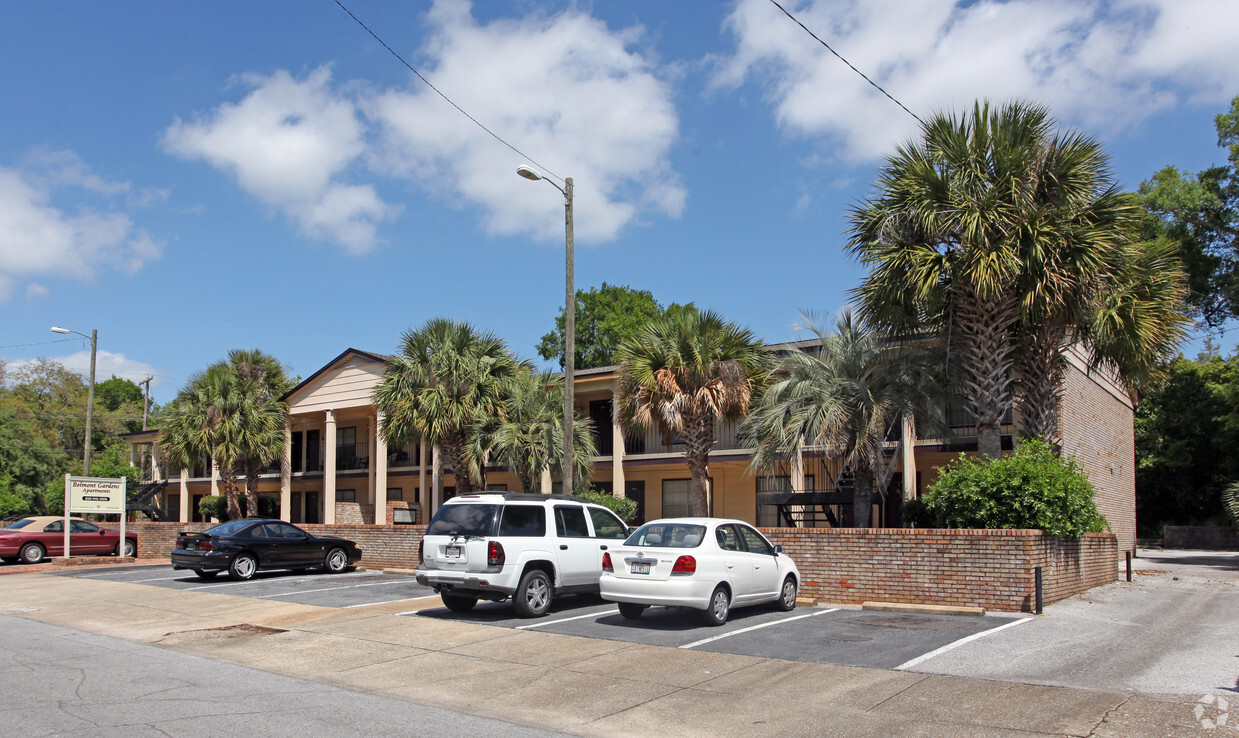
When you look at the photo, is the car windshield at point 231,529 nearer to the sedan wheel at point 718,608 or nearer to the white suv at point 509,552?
the white suv at point 509,552

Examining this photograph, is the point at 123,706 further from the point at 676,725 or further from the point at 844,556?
the point at 844,556

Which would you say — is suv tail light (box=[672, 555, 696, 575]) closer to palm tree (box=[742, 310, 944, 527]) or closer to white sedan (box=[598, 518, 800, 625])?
white sedan (box=[598, 518, 800, 625])

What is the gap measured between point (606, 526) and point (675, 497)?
13763 millimetres

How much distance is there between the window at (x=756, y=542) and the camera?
42.9 ft

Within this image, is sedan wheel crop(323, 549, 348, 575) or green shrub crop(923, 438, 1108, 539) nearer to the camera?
green shrub crop(923, 438, 1108, 539)

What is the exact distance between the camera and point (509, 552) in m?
13.0

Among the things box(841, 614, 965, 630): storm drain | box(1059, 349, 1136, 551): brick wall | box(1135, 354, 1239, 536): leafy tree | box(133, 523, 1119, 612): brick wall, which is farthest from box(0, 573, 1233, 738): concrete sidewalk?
box(1135, 354, 1239, 536): leafy tree

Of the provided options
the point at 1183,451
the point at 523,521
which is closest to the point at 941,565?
the point at 523,521

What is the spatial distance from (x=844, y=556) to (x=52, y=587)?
57.0ft

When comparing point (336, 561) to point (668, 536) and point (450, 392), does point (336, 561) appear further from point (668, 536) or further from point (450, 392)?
point (668, 536)

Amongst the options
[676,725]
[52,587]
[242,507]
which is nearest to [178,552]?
[52,587]

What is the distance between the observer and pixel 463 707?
808cm

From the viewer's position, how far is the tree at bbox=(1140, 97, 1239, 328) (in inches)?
1227

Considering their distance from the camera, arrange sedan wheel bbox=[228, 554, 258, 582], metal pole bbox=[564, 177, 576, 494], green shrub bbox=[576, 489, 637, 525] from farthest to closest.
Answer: green shrub bbox=[576, 489, 637, 525] < sedan wheel bbox=[228, 554, 258, 582] < metal pole bbox=[564, 177, 576, 494]
